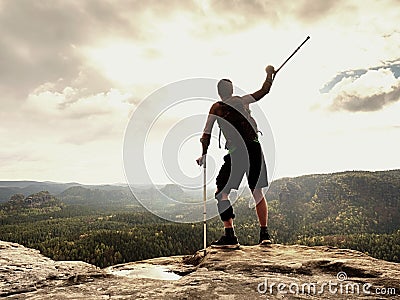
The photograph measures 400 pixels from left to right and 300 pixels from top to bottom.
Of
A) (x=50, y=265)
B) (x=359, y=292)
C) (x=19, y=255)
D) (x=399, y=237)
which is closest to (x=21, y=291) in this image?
(x=50, y=265)

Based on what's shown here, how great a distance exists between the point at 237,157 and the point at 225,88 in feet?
5.00

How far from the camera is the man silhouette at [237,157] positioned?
6.20 metres

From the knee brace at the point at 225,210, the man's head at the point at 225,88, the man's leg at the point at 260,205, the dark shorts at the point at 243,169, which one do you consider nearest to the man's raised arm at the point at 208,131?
the man's head at the point at 225,88

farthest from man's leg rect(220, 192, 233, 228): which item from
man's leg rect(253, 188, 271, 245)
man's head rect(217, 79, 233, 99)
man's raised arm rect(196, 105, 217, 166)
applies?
man's head rect(217, 79, 233, 99)

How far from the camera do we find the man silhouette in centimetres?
620

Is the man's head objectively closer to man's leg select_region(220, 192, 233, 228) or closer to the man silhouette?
the man silhouette

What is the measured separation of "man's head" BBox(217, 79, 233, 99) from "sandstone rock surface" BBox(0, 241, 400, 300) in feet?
10.8

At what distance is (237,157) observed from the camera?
6.29 metres

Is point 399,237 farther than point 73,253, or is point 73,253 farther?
point 399,237

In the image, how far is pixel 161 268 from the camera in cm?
583

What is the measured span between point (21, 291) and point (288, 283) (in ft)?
10.6

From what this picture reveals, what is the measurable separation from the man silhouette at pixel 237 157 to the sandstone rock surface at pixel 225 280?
40.4 inches

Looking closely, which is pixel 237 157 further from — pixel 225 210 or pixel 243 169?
pixel 225 210

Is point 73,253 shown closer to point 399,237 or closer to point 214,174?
point 214,174
